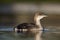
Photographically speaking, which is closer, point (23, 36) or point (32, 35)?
point (23, 36)

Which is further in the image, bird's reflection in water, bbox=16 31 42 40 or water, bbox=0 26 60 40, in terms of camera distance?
bird's reflection in water, bbox=16 31 42 40

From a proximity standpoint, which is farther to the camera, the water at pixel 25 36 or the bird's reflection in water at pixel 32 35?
the bird's reflection in water at pixel 32 35

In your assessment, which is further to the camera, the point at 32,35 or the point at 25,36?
the point at 32,35

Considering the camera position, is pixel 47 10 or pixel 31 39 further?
pixel 47 10

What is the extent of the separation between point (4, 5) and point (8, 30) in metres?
11.9

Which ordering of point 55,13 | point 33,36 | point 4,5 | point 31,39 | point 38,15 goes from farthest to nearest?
point 4,5 < point 55,13 < point 38,15 < point 33,36 < point 31,39

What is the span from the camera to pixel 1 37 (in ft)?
44.7

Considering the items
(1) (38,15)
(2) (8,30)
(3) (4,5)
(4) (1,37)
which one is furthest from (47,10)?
(4) (1,37)

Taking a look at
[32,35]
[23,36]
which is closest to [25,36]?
[23,36]

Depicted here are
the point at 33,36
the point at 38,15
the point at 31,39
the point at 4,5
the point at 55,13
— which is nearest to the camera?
the point at 31,39

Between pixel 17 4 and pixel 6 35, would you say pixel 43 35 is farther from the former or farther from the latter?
pixel 17 4

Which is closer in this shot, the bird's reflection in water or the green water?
the green water

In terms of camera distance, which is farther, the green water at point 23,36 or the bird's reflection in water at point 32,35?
the bird's reflection in water at point 32,35

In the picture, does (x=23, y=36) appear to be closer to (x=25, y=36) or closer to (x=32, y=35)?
(x=25, y=36)
